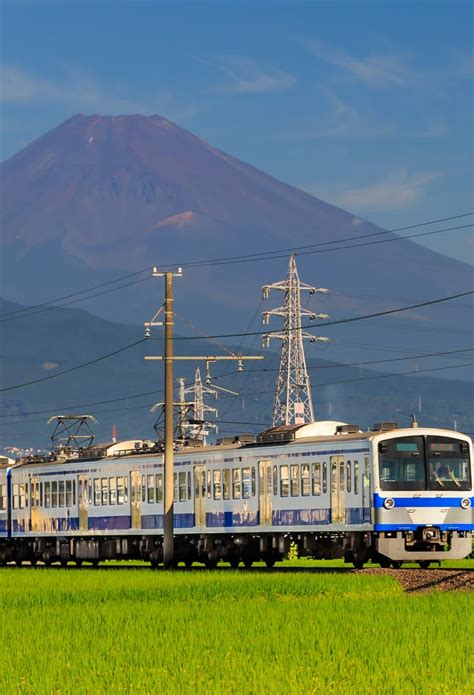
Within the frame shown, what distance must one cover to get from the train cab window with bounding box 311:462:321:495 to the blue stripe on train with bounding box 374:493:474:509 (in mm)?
2992

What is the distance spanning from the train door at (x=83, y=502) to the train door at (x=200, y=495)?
26.5ft

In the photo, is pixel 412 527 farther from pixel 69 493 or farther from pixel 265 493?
pixel 69 493

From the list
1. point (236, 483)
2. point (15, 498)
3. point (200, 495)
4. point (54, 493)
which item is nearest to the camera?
point (236, 483)

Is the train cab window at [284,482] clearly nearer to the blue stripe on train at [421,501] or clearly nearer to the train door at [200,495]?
the blue stripe on train at [421,501]

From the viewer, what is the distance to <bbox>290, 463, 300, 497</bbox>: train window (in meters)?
48.2

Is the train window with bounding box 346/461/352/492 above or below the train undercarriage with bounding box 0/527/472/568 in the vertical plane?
above

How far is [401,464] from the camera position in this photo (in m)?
45.1

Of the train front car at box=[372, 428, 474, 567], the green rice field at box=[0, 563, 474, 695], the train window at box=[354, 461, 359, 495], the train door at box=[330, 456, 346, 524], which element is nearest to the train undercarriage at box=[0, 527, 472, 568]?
the train front car at box=[372, 428, 474, 567]

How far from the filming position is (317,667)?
2028 centimetres

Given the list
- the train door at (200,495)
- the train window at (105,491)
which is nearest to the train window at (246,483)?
the train door at (200,495)

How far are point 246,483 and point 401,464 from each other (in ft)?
24.0

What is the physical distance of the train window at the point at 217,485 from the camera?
52719 mm

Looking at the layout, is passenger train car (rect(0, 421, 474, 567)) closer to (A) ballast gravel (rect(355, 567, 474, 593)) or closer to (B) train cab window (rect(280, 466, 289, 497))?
(B) train cab window (rect(280, 466, 289, 497))

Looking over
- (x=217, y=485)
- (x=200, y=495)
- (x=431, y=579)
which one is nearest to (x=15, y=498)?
(x=200, y=495)
